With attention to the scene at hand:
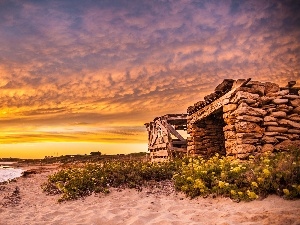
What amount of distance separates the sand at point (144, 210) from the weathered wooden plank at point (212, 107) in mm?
3765

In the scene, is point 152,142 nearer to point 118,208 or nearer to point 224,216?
point 118,208

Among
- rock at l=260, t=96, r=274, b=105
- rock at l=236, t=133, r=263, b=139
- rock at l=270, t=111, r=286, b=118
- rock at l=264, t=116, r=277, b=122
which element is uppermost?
rock at l=260, t=96, r=274, b=105

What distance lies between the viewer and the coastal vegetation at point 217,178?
17.5 feet

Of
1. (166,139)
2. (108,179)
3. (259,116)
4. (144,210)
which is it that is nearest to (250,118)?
(259,116)

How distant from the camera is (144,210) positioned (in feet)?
19.8

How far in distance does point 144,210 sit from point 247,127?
397cm

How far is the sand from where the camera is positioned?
4.55 meters

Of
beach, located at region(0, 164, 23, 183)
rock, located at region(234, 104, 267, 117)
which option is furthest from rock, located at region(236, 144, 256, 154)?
beach, located at region(0, 164, 23, 183)

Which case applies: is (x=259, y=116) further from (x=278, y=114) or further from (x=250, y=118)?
(x=278, y=114)

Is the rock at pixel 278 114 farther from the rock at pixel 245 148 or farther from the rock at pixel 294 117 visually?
the rock at pixel 245 148

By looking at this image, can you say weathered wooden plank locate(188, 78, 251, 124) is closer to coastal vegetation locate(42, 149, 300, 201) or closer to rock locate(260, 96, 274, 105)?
rock locate(260, 96, 274, 105)

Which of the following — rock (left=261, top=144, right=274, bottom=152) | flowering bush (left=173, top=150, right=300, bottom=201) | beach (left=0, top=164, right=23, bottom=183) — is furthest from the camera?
beach (left=0, top=164, right=23, bottom=183)

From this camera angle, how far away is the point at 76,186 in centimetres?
867

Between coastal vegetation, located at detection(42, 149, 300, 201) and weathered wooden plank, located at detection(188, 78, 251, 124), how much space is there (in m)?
2.03
